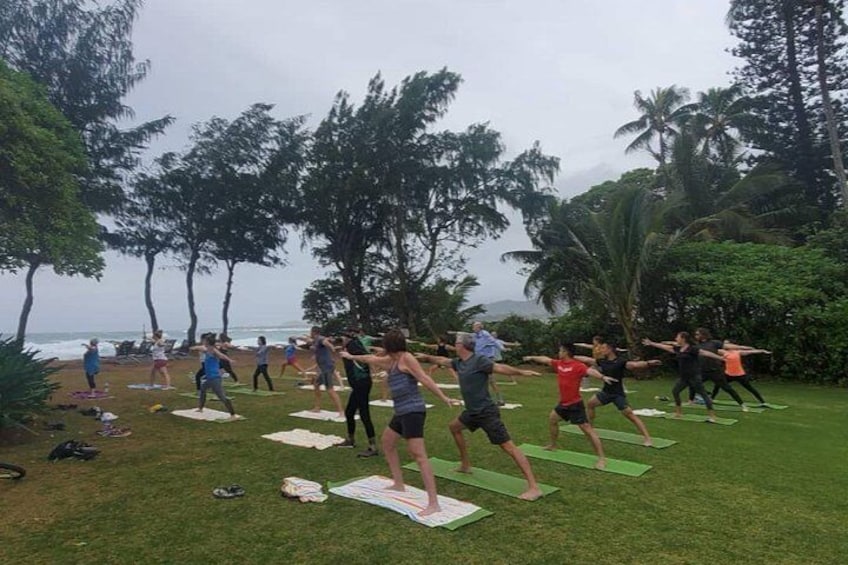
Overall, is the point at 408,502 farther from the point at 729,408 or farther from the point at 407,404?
the point at 729,408

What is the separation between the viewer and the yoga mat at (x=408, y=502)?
507 centimetres

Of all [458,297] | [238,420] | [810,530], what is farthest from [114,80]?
[810,530]

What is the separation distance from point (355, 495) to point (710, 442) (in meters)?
5.76

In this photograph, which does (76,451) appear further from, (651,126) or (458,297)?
(651,126)

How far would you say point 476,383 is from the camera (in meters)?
5.81

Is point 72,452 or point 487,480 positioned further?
point 72,452

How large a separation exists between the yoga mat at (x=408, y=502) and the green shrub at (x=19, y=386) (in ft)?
20.7

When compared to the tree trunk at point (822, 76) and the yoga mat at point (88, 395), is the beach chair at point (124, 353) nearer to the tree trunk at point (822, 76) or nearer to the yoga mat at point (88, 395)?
the yoga mat at point (88, 395)

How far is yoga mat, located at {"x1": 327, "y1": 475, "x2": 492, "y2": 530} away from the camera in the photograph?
507 centimetres

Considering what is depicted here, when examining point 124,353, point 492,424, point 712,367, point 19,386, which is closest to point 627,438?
point 492,424

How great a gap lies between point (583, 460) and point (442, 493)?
232cm

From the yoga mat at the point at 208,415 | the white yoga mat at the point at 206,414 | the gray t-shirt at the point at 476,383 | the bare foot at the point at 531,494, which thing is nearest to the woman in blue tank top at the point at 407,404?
the gray t-shirt at the point at 476,383

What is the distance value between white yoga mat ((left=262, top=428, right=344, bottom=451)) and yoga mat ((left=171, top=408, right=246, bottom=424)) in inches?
71.7

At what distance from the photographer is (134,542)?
4.78 metres
